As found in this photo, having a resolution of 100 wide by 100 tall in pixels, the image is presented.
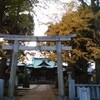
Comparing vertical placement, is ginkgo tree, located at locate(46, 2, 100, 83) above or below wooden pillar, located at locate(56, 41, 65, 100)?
above

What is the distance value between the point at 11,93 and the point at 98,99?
5373 mm

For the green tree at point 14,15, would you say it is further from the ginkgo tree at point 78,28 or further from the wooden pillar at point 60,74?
the wooden pillar at point 60,74

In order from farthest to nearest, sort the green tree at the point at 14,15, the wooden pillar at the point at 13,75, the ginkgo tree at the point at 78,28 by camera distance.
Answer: the green tree at the point at 14,15, the ginkgo tree at the point at 78,28, the wooden pillar at the point at 13,75

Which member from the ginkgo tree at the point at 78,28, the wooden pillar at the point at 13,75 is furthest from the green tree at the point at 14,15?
the wooden pillar at the point at 13,75

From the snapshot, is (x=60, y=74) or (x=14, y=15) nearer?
(x=60, y=74)

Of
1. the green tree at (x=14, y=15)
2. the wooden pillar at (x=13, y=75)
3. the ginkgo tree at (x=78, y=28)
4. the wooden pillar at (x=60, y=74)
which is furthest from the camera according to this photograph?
the green tree at (x=14, y=15)

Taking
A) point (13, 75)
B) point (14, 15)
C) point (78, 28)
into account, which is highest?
point (14, 15)

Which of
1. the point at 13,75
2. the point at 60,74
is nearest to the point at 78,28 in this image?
the point at 60,74

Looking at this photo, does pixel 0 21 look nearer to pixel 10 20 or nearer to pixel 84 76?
pixel 10 20

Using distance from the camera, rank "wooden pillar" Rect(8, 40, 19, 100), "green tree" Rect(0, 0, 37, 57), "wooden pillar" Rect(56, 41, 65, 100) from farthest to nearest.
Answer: "green tree" Rect(0, 0, 37, 57), "wooden pillar" Rect(56, 41, 65, 100), "wooden pillar" Rect(8, 40, 19, 100)

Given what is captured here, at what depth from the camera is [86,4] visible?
21000 mm

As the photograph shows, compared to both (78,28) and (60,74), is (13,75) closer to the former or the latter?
(60,74)

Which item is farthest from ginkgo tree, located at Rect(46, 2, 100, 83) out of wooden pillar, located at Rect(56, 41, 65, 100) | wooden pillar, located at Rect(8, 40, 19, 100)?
wooden pillar, located at Rect(8, 40, 19, 100)

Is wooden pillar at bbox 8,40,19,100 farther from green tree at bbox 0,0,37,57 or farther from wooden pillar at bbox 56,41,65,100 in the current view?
green tree at bbox 0,0,37,57
